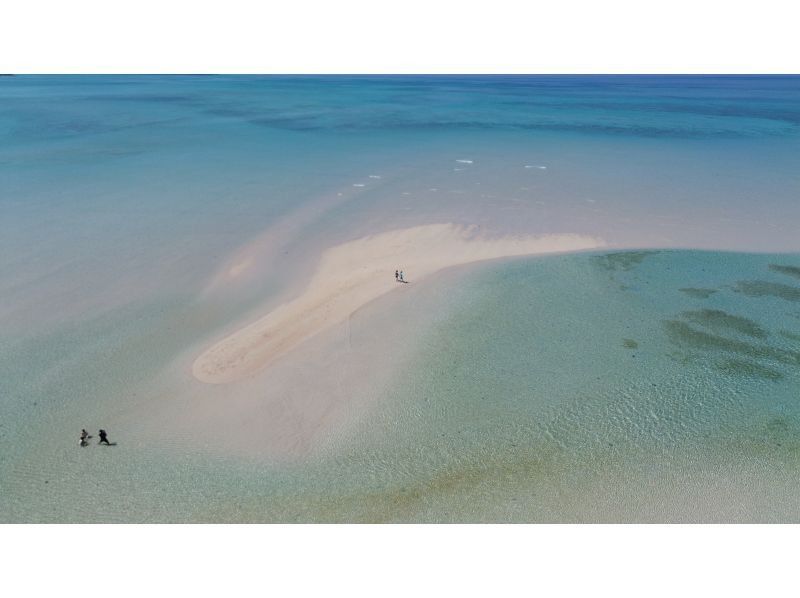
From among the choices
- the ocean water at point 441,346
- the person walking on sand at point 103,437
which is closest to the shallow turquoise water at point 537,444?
the ocean water at point 441,346

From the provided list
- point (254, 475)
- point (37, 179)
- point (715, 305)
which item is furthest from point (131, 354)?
point (37, 179)

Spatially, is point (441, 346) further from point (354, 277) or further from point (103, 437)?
point (103, 437)

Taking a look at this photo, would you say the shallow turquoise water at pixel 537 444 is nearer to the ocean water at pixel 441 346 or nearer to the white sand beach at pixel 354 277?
the ocean water at pixel 441 346

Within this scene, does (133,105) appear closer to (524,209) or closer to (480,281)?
(524,209)

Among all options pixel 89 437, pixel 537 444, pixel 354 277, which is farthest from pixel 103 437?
pixel 537 444

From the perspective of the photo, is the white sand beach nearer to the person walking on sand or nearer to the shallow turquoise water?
the shallow turquoise water

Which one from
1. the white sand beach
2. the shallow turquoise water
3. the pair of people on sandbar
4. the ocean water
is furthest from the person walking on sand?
the white sand beach
